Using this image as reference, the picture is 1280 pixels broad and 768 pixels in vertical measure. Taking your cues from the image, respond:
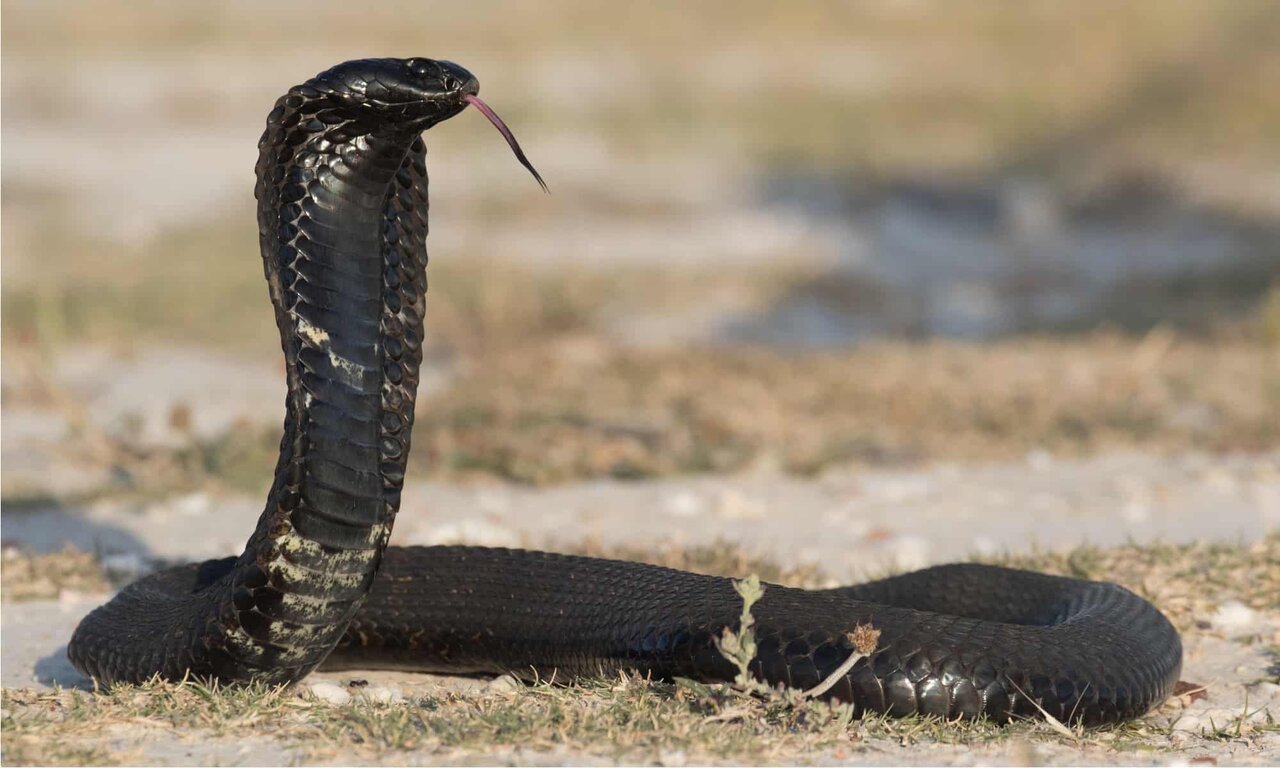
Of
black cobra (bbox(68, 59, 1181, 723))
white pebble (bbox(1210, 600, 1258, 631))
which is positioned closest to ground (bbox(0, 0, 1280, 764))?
white pebble (bbox(1210, 600, 1258, 631))

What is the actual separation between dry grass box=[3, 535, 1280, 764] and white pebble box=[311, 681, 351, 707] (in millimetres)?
58

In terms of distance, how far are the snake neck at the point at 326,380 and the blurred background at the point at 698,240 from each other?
9.08ft

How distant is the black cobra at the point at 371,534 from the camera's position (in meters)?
3.32

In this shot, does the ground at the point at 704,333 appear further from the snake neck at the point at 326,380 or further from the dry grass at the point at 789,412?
the snake neck at the point at 326,380

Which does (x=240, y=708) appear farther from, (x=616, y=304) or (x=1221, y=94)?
(x=1221, y=94)

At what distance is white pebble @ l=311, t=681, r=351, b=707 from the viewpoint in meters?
3.62

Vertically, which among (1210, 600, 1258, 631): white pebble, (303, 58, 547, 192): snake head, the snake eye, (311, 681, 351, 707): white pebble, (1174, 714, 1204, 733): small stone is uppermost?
the snake eye

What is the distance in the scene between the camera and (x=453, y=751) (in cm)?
298

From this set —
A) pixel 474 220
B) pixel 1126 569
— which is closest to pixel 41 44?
pixel 474 220

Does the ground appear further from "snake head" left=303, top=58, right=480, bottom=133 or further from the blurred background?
"snake head" left=303, top=58, right=480, bottom=133

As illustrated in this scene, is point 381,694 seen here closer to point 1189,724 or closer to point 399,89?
Result: point 399,89

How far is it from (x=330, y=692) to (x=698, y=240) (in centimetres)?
1178

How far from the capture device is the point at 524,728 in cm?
308

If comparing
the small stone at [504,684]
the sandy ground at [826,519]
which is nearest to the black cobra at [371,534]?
the small stone at [504,684]
